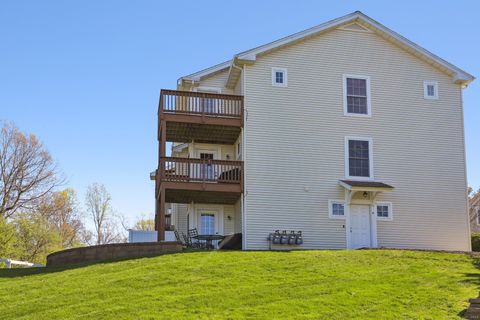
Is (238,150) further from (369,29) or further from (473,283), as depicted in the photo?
(473,283)

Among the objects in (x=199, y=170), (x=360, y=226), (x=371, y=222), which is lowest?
(x=360, y=226)

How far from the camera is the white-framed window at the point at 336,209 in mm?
26625

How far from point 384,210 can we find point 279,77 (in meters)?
6.63

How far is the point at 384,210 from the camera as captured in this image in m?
27.1

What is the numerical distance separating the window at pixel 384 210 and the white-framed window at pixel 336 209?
141 cm

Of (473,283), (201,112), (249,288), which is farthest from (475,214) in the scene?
(249,288)

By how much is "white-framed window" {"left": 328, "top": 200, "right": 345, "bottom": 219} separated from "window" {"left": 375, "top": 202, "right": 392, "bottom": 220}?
1.41 metres

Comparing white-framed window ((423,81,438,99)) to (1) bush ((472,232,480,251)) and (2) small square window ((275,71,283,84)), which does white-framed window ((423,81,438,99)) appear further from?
(1) bush ((472,232,480,251))

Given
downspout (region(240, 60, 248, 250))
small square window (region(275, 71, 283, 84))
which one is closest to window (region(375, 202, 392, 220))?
downspout (region(240, 60, 248, 250))

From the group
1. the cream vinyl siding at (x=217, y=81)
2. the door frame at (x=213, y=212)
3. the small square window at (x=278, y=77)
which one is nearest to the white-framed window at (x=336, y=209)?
the door frame at (x=213, y=212)

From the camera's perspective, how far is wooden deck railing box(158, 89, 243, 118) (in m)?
26.4

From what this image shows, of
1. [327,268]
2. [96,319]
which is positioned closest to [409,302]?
[327,268]

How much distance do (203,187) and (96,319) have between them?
1077 centimetres

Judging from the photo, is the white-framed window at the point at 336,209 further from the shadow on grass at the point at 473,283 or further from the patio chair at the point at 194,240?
A: the shadow on grass at the point at 473,283
